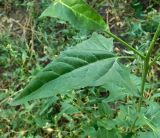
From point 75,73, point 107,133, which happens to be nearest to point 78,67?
point 75,73

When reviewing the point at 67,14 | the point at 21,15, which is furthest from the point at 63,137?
the point at 67,14

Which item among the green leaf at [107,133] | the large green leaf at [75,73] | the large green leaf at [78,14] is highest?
the large green leaf at [78,14]

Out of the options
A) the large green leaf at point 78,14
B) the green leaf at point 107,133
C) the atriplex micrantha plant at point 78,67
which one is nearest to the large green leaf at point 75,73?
the atriplex micrantha plant at point 78,67

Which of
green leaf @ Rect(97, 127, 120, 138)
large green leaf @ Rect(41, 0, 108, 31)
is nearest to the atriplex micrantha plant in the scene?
large green leaf @ Rect(41, 0, 108, 31)

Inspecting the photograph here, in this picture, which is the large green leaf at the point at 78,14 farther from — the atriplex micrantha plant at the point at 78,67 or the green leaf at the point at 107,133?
the green leaf at the point at 107,133

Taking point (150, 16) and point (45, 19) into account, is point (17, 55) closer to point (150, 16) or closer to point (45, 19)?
point (45, 19)

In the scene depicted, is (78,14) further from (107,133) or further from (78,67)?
(107,133)
